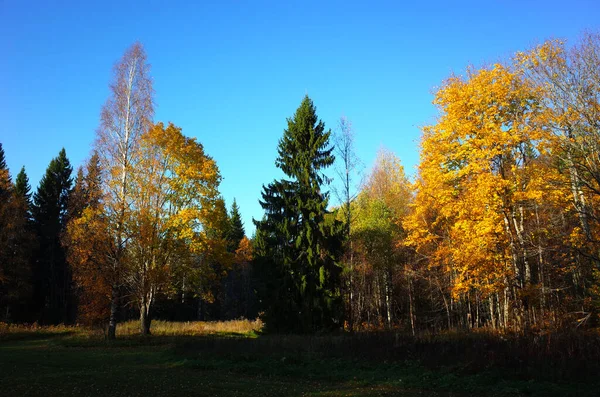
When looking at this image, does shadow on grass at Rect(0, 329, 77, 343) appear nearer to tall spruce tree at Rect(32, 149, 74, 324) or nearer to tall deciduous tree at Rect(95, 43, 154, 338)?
tall deciduous tree at Rect(95, 43, 154, 338)

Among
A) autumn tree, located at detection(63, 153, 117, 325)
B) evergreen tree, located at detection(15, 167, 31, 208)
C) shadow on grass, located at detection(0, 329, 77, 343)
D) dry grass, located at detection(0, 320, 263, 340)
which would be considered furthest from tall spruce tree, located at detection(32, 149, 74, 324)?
autumn tree, located at detection(63, 153, 117, 325)

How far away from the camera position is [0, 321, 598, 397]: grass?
9602 mm

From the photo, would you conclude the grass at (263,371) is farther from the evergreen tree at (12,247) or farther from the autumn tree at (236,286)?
the autumn tree at (236,286)

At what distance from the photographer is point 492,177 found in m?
17.2

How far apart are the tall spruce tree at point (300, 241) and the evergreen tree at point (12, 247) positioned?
19.2 m

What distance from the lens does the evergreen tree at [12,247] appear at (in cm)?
2977

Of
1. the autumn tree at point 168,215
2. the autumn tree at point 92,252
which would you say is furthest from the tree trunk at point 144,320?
the autumn tree at point 92,252

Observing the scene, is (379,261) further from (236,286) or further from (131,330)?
(236,286)

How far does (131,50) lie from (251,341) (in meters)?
20.1

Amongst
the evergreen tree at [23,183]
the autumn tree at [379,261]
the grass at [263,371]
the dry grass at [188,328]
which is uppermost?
the evergreen tree at [23,183]

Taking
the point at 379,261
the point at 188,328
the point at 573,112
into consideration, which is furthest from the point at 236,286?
the point at 573,112

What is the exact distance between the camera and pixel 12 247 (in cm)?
3108

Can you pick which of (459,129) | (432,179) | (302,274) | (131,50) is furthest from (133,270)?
(459,129)

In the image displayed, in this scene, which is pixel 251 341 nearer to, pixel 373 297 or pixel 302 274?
pixel 302 274
